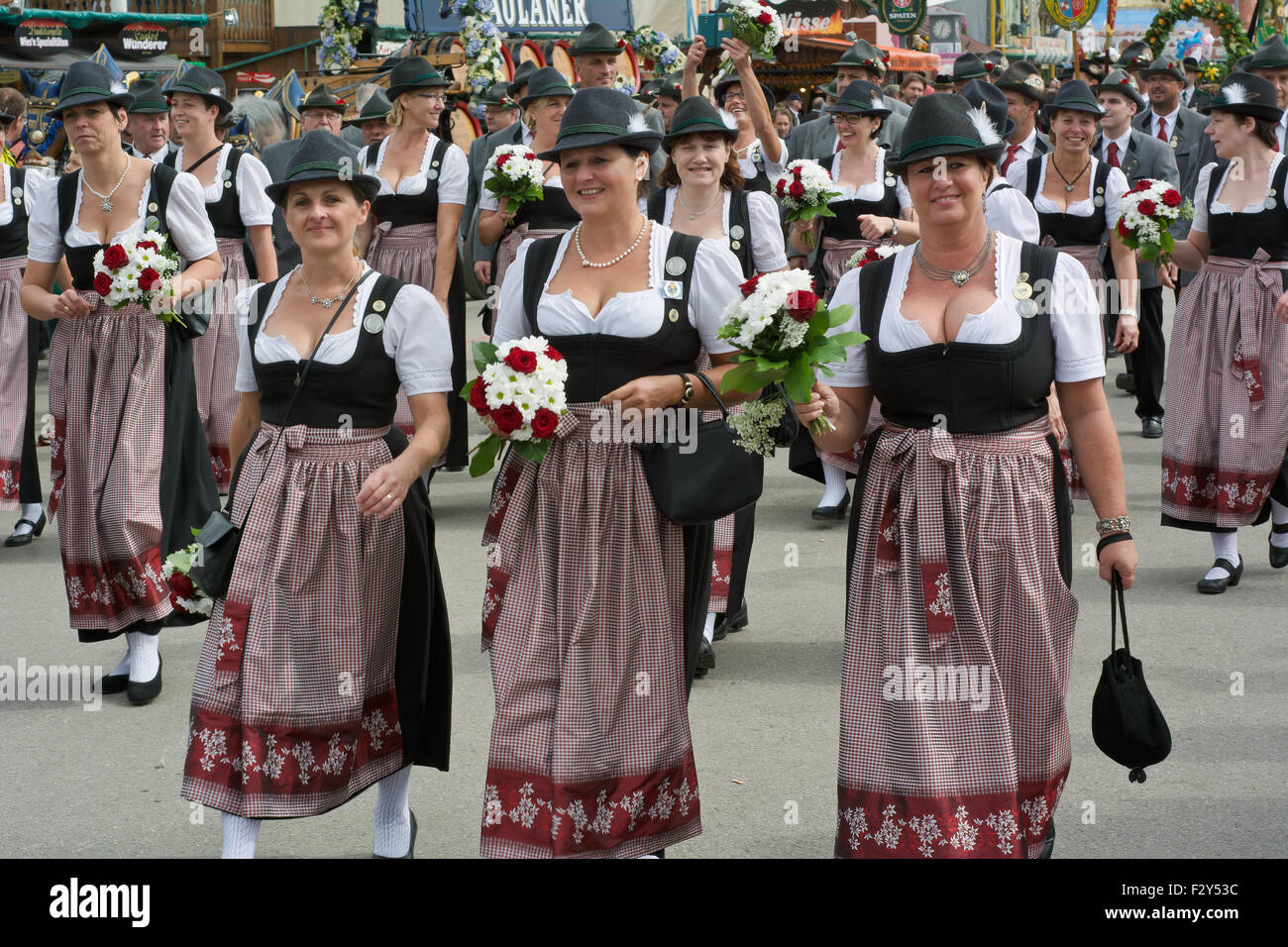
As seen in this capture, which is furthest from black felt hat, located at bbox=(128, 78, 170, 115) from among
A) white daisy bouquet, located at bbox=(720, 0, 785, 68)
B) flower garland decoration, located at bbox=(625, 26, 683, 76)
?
flower garland decoration, located at bbox=(625, 26, 683, 76)

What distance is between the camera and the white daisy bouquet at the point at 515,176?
7.94 metres

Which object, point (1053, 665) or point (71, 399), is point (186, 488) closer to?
point (71, 399)

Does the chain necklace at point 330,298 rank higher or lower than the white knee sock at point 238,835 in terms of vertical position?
higher

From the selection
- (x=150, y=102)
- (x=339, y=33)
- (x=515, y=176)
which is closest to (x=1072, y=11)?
(x=339, y=33)

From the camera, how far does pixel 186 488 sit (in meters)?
6.43

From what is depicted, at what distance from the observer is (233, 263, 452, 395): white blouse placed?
14.0 feet

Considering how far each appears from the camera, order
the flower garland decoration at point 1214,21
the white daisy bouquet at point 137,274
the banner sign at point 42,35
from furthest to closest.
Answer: the banner sign at point 42,35
the flower garland decoration at point 1214,21
the white daisy bouquet at point 137,274

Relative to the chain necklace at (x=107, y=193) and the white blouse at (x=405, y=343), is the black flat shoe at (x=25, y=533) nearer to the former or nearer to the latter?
the chain necklace at (x=107, y=193)

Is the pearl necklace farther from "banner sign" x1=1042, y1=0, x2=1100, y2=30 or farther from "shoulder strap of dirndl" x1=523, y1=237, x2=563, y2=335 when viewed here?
"banner sign" x1=1042, y1=0, x2=1100, y2=30

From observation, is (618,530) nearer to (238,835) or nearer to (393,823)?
(393,823)

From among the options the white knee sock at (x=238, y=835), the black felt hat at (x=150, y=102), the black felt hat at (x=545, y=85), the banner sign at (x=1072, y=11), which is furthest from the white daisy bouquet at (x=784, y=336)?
the banner sign at (x=1072, y=11)

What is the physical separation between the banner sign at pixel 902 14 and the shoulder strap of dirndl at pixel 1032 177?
18283 mm

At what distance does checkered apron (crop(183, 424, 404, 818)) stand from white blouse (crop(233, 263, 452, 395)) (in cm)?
20
